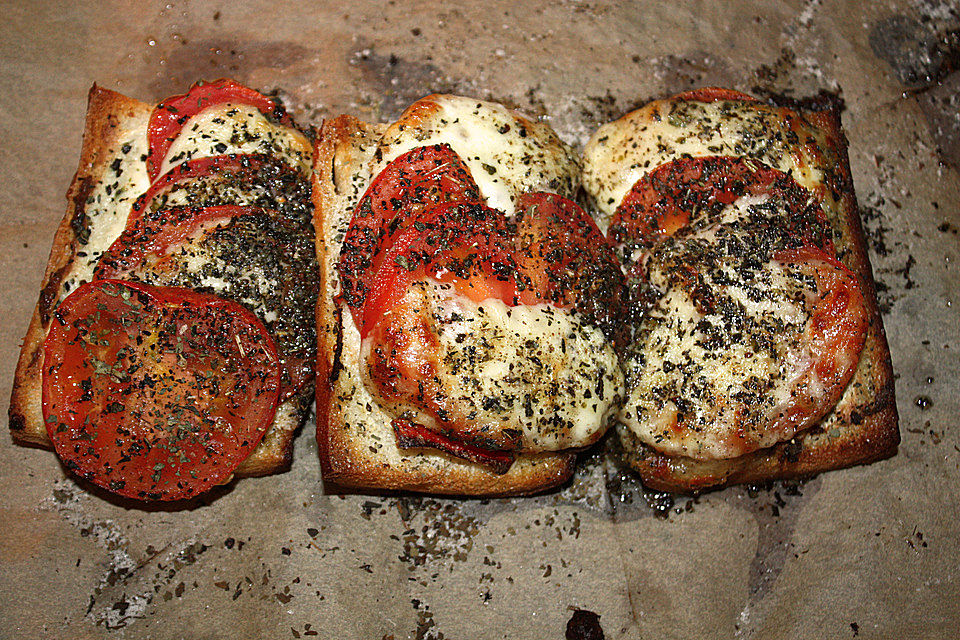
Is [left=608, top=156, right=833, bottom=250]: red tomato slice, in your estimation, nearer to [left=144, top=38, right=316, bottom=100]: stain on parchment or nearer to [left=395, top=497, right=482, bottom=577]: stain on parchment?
[left=395, top=497, right=482, bottom=577]: stain on parchment

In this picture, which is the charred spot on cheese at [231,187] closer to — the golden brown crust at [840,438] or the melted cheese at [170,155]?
the melted cheese at [170,155]

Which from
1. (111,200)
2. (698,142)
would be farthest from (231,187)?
(698,142)

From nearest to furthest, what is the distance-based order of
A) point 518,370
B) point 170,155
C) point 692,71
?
point 518,370 → point 170,155 → point 692,71

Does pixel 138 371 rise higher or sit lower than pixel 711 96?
lower

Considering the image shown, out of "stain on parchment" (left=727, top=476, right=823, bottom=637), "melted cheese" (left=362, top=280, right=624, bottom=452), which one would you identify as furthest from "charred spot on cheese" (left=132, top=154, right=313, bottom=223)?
"stain on parchment" (left=727, top=476, right=823, bottom=637)

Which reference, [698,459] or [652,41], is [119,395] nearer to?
[698,459]

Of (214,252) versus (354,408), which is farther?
(354,408)

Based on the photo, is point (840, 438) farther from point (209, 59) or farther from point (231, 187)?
point (209, 59)
